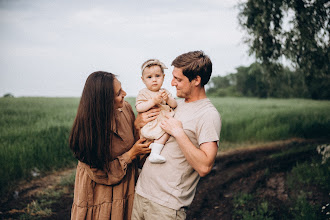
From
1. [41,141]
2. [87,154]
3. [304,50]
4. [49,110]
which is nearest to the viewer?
[87,154]

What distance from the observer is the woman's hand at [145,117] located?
2738 mm

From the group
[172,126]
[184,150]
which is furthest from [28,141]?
[184,150]

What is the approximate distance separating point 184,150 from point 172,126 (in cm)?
23

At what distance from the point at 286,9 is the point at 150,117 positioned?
5613 millimetres

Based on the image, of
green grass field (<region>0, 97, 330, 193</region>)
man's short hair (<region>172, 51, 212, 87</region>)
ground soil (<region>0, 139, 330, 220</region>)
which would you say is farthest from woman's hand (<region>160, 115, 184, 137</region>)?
green grass field (<region>0, 97, 330, 193</region>)

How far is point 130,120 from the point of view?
2.88 metres

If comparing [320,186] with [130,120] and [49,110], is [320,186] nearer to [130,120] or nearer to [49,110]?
[130,120]

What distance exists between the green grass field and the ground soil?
0.36m

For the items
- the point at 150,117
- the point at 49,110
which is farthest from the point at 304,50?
the point at 49,110

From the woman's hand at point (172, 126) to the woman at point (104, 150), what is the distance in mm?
314

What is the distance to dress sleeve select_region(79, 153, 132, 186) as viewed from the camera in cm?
244

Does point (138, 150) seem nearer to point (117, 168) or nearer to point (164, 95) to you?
point (117, 168)

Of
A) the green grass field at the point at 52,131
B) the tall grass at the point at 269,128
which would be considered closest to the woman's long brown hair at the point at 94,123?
the green grass field at the point at 52,131

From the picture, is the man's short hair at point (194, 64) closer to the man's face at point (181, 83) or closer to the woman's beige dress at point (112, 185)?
the man's face at point (181, 83)
